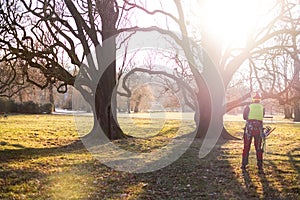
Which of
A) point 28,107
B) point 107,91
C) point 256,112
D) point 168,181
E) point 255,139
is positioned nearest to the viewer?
point 168,181

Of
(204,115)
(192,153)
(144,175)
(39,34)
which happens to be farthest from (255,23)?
(144,175)

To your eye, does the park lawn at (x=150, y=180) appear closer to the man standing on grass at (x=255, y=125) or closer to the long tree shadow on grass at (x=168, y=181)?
the long tree shadow on grass at (x=168, y=181)

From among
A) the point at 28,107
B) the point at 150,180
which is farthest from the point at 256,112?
the point at 28,107

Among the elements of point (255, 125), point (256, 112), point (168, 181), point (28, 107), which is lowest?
point (168, 181)

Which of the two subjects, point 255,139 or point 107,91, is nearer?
point 255,139

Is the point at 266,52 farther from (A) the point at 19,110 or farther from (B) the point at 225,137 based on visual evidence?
(A) the point at 19,110

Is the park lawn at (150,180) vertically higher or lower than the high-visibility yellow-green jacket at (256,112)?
lower

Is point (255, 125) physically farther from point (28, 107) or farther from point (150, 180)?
point (28, 107)

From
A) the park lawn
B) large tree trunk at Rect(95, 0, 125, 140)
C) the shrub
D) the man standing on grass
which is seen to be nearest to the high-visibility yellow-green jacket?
the man standing on grass

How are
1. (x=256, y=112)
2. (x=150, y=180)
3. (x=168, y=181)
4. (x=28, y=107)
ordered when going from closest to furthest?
(x=168, y=181) < (x=150, y=180) < (x=256, y=112) < (x=28, y=107)

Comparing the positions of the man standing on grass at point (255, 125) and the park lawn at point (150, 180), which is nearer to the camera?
the park lawn at point (150, 180)

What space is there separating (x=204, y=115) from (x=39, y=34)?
1009 cm

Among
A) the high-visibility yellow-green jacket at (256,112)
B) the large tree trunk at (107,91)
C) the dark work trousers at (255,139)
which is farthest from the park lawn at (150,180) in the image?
the large tree trunk at (107,91)

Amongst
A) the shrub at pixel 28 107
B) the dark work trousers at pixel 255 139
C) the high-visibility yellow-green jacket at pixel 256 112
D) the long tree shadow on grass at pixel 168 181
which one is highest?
the shrub at pixel 28 107
